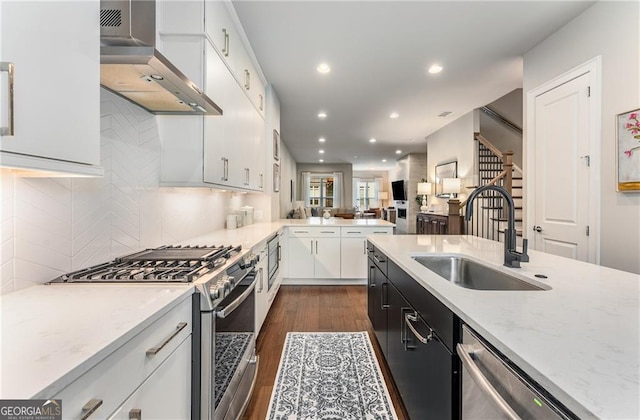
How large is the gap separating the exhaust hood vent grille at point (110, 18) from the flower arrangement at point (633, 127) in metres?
3.28

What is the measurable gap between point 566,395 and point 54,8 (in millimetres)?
1533

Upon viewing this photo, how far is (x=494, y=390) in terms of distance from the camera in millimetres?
725

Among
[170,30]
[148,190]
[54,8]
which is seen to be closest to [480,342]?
[54,8]

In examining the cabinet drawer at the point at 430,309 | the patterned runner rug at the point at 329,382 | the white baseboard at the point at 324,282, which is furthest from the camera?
the white baseboard at the point at 324,282

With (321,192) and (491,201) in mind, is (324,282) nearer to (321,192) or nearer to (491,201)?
(491,201)

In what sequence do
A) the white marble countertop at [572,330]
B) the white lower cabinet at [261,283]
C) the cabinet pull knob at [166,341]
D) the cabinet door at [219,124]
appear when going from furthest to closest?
the white lower cabinet at [261,283] < the cabinet door at [219,124] < the cabinet pull knob at [166,341] < the white marble countertop at [572,330]

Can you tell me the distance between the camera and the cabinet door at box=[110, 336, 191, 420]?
2.59 ft

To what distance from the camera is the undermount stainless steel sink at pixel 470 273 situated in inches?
56.5

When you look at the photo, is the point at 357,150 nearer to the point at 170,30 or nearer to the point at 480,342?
the point at 170,30

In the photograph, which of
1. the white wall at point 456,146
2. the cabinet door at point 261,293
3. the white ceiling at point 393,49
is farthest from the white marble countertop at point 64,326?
the white wall at point 456,146

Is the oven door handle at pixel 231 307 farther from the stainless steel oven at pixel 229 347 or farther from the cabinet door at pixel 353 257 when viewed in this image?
the cabinet door at pixel 353 257

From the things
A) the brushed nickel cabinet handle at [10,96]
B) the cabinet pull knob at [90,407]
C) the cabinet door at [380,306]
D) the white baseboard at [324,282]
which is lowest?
the white baseboard at [324,282]

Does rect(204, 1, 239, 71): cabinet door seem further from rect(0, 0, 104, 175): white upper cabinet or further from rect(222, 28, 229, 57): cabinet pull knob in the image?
rect(0, 0, 104, 175): white upper cabinet

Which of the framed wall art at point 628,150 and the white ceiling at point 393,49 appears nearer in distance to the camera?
the framed wall art at point 628,150
